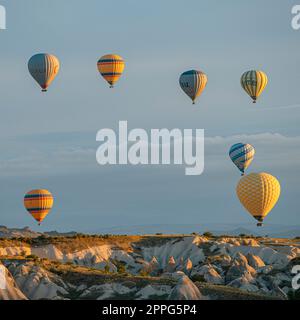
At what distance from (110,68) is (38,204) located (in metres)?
20.1

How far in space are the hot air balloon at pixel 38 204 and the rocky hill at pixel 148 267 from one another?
5.23 m

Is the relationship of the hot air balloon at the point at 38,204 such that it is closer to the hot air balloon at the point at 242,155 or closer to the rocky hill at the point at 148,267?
the rocky hill at the point at 148,267

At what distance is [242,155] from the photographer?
162 metres

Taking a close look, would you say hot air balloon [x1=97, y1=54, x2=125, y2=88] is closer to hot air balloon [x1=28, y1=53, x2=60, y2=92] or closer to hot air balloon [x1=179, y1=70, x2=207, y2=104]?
hot air balloon [x1=28, y1=53, x2=60, y2=92]

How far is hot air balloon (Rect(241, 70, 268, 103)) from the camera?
162 m

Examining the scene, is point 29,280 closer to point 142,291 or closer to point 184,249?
point 142,291

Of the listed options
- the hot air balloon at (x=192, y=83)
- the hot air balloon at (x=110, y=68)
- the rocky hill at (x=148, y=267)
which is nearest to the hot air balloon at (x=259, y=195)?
the rocky hill at (x=148, y=267)

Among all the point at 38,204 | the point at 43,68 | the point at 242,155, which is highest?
the point at 43,68

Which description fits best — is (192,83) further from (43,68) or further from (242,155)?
(43,68)

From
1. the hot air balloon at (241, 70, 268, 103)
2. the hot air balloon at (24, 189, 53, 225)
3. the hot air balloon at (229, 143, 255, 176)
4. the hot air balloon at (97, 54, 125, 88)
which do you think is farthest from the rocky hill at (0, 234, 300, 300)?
the hot air balloon at (97, 54, 125, 88)

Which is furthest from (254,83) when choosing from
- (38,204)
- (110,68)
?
(38,204)
